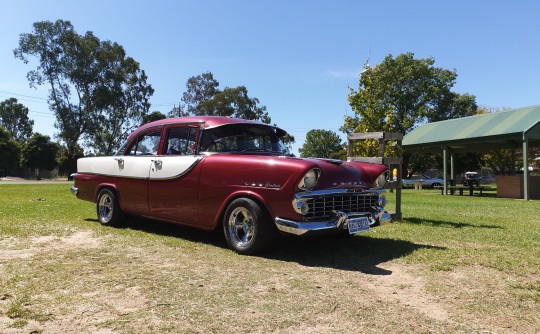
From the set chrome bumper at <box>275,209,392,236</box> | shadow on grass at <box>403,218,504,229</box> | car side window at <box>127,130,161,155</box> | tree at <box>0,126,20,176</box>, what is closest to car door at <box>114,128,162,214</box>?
car side window at <box>127,130,161,155</box>

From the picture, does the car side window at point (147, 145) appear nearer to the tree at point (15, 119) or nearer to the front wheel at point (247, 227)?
the front wheel at point (247, 227)

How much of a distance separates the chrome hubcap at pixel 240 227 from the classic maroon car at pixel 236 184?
0.01m

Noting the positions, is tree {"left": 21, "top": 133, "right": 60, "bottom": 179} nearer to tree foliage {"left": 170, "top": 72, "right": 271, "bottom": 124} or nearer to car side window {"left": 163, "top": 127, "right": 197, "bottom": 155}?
tree foliage {"left": 170, "top": 72, "right": 271, "bottom": 124}

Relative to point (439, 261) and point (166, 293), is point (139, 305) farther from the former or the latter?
point (439, 261)

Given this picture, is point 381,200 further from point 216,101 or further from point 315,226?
point 216,101

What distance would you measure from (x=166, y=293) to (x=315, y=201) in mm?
2026

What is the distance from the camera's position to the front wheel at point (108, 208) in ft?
22.8

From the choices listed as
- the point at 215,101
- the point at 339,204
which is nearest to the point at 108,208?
the point at 339,204

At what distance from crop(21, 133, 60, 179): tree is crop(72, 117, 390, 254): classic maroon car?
57.3 m

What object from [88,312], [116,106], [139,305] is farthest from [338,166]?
[116,106]

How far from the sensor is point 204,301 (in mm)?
3303

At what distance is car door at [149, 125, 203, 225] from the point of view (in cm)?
562

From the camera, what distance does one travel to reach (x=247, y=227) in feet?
16.7

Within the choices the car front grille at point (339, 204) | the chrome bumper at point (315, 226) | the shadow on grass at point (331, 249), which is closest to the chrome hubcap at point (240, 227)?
the shadow on grass at point (331, 249)
